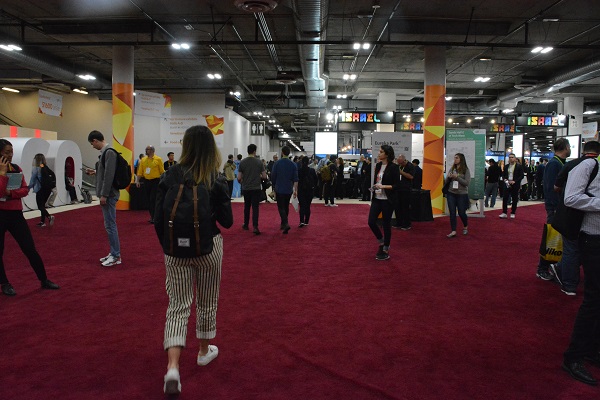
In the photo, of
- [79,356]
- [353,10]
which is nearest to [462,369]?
[79,356]

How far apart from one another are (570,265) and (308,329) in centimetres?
293

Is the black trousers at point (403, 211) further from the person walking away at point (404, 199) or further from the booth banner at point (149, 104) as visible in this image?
the booth banner at point (149, 104)

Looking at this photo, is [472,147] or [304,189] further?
[472,147]

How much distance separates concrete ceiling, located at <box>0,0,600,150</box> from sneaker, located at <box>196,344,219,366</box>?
6.61m

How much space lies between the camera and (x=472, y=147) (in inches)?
465

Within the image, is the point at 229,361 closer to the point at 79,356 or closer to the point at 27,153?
the point at 79,356

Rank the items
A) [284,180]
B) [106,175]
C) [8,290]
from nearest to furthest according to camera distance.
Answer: [8,290]
[106,175]
[284,180]

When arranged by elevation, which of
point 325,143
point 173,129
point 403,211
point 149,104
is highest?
A: point 149,104

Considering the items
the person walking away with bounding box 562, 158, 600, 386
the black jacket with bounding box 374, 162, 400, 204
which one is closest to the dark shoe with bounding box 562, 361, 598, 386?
the person walking away with bounding box 562, 158, 600, 386

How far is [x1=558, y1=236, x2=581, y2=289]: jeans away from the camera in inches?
190

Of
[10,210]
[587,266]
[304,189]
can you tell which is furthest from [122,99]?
[587,266]

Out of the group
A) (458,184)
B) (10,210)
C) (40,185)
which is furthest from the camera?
(40,185)

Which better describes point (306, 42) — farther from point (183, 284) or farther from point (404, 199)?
point (183, 284)

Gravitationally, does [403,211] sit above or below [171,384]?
above
